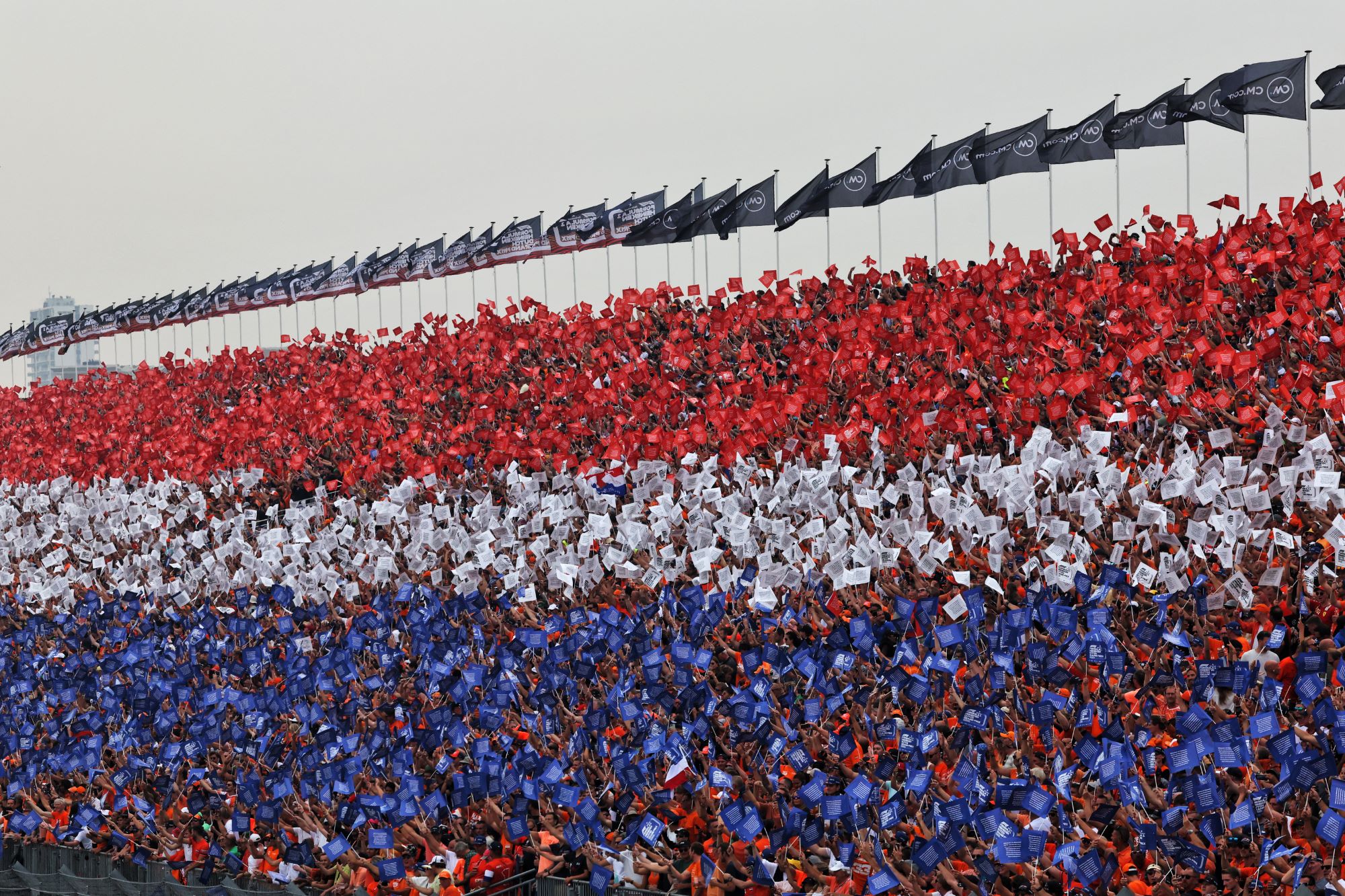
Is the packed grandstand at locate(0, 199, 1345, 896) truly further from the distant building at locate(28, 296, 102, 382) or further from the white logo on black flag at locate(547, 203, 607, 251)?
the distant building at locate(28, 296, 102, 382)

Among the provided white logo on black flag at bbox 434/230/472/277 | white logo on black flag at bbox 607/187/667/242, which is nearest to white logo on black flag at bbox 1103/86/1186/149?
white logo on black flag at bbox 607/187/667/242

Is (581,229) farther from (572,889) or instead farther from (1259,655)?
(1259,655)

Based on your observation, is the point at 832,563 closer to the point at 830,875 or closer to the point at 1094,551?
the point at 1094,551

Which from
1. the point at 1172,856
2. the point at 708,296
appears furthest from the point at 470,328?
the point at 1172,856

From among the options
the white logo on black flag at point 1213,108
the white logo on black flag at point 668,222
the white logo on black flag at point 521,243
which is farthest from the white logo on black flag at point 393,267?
the white logo on black flag at point 1213,108

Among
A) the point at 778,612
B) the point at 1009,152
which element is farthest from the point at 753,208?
the point at 778,612
